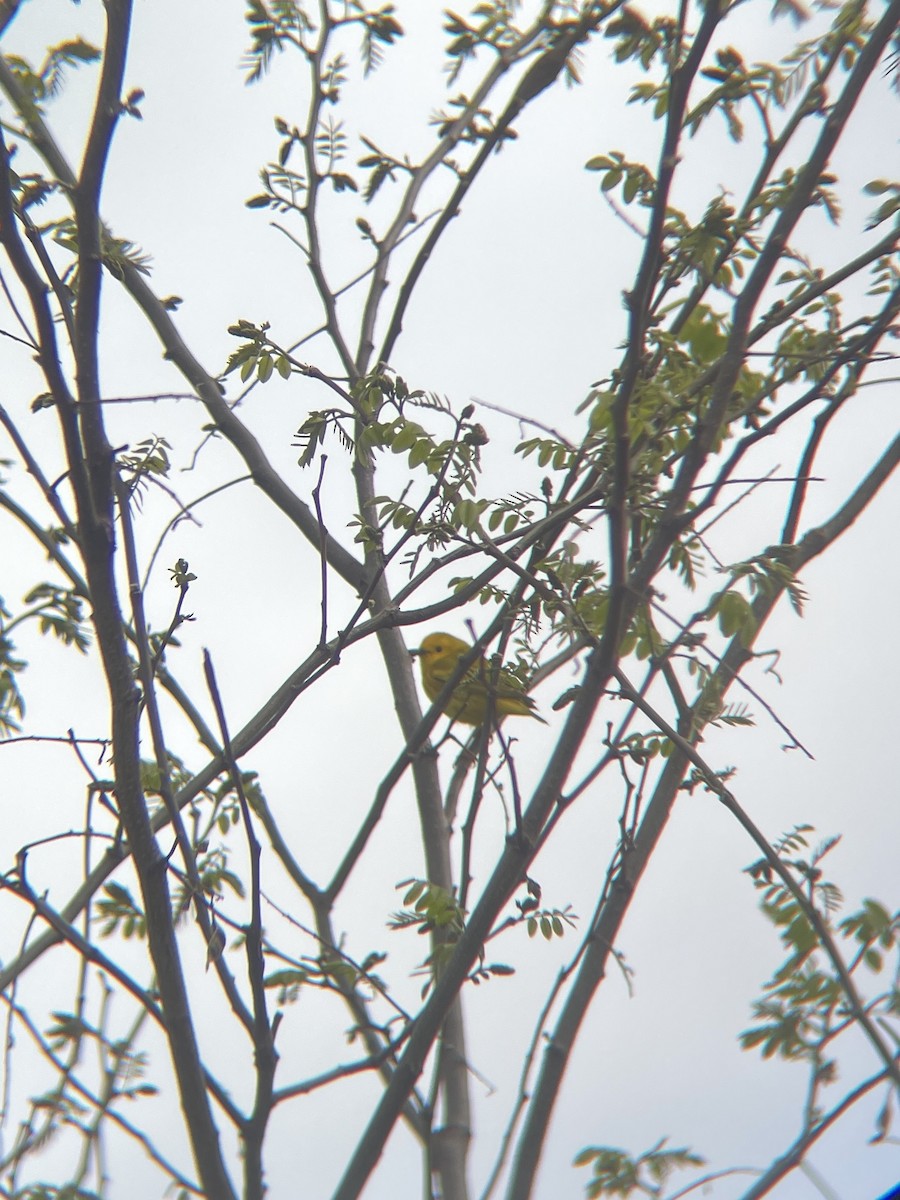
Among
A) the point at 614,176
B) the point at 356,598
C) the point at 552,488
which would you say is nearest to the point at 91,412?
the point at 552,488

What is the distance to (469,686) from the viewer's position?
4344 millimetres

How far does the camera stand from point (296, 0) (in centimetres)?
466

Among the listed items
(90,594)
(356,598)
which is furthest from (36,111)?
(356,598)

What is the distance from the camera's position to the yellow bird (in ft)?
10.2

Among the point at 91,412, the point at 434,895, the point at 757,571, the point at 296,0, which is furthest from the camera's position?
the point at 296,0

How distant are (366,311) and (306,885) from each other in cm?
231

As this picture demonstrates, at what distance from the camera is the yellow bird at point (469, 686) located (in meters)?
3.11

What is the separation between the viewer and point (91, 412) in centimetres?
238

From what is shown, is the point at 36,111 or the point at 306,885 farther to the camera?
the point at 306,885

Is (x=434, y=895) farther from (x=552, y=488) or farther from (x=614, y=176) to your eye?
(x=614, y=176)

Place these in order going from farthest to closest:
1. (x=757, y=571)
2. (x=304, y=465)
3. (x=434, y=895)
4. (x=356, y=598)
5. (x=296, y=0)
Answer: (x=296, y=0), (x=356, y=598), (x=434, y=895), (x=304, y=465), (x=757, y=571)

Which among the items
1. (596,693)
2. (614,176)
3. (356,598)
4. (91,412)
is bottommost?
(596,693)

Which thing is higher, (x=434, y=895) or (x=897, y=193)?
(x=897, y=193)

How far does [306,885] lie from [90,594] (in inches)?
79.9
